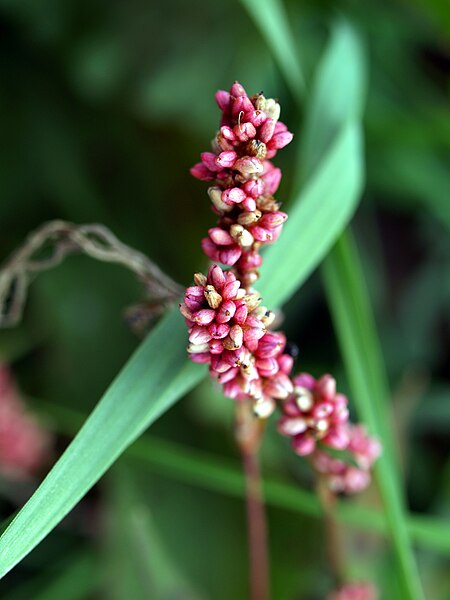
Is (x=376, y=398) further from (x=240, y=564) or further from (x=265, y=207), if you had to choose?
(x=240, y=564)

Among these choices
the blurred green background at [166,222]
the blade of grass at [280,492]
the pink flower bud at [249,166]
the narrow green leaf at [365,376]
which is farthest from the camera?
the blurred green background at [166,222]

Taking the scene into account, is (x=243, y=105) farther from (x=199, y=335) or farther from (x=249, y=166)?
(x=199, y=335)

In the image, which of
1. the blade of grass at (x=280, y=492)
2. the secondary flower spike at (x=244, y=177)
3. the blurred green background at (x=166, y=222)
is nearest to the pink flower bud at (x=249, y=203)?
the secondary flower spike at (x=244, y=177)

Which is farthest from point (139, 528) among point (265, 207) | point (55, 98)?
point (55, 98)

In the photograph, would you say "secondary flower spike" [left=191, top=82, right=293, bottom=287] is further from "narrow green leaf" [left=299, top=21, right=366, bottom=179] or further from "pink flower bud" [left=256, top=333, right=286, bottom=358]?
"narrow green leaf" [left=299, top=21, right=366, bottom=179]

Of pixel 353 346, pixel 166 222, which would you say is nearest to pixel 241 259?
pixel 353 346

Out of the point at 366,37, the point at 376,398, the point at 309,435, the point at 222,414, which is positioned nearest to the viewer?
the point at 309,435

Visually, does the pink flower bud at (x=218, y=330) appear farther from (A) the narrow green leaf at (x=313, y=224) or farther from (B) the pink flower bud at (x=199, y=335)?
(A) the narrow green leaf at (x=313, y=224)
